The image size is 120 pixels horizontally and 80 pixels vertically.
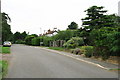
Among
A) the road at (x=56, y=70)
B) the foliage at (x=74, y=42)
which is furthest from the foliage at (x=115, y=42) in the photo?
the foliage at (x=74, y=42)

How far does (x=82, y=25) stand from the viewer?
32844mm

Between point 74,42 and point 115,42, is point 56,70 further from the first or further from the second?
point 74,42

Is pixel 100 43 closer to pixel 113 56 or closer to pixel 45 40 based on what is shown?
pixel 113 56

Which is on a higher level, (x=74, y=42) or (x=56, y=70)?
(x=74, y=42)

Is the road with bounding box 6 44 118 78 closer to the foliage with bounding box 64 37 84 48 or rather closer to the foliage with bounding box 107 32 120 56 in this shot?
the foliage with bounding box 107 32 120 56

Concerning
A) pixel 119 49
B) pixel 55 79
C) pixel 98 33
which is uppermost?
pixel 98 33

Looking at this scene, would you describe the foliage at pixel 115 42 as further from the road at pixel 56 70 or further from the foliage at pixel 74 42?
the foliage at pixel 74 42

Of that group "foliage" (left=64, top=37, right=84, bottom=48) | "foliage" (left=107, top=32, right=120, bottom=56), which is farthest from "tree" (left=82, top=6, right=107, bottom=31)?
"foliage" (left=107, top=32, right=120, bottom=56)

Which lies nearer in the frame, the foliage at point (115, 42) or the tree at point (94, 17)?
the foliage at point (115, 42)

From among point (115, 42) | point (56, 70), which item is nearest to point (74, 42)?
point (115, 42)

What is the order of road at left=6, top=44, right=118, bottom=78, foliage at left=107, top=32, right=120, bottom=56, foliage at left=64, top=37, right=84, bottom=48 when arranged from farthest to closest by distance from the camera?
foliage at left=64, top=37, right=84, bottom=48
foliage at left=107, top=32, right=120, bottom=56
road at left=6, top=44, right=118, bottom=78

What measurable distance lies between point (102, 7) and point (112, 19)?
2636 millimetres

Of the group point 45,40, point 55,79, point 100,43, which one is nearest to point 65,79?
point 55,79

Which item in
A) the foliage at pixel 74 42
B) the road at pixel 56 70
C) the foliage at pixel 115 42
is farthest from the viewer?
the foliage at pixel 74 42
